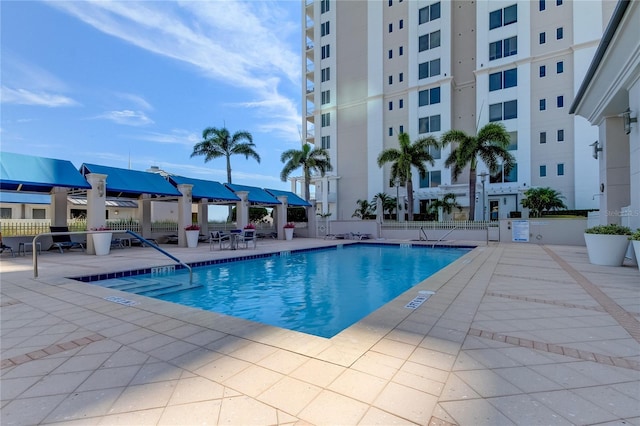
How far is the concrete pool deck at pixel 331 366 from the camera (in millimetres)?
2014

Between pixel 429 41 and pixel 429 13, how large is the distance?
99.3 inches

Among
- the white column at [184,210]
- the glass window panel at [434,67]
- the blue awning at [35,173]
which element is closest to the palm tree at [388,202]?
the glass window panel at [434,67]

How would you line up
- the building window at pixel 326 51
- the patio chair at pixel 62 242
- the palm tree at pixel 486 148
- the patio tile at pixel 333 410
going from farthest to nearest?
1. the building window at pixel 326 51
2. the palm tree at pixel 486 148
3. the patio chair at pixel 62 242
4. the patio tile at pixel 333 410

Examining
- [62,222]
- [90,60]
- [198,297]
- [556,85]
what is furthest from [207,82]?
[556,85]

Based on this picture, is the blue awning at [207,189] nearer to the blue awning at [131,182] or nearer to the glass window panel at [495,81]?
the blue awning at [131,182]

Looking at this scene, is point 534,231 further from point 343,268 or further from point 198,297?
point 198,297

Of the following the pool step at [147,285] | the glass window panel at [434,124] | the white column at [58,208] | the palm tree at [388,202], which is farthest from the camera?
the palm tree at [388,202]

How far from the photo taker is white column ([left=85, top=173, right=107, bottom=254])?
12.0 m

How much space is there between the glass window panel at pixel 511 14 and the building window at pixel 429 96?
687 cm

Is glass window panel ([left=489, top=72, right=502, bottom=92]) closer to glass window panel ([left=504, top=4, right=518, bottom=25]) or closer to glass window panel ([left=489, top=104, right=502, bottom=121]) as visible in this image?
glass window panel ([left=489, top=104, right=502, bottom=121])

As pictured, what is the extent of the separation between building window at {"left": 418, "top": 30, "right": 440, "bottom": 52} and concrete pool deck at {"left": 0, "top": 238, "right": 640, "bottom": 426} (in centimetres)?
2888

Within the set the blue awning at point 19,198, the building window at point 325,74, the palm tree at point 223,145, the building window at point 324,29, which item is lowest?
the blue awning at point 19,198

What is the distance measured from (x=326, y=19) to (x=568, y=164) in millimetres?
26862

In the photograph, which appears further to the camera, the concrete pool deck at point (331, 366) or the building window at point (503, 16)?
the building window at point (503, 16)
